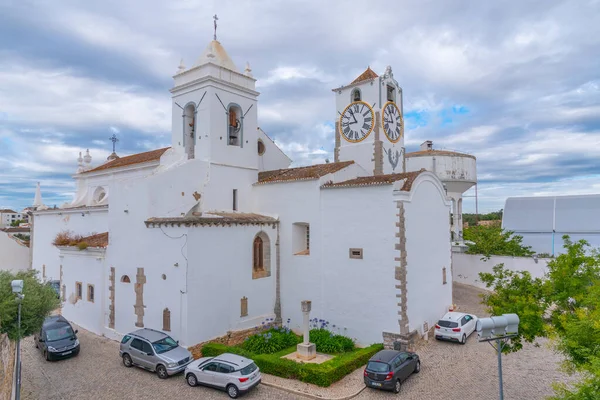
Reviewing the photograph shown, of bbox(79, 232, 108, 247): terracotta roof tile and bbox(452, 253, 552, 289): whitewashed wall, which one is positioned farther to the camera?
bbox(452, 253, 552, 289): whitewashed wall

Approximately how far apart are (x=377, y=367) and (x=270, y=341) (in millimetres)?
6082

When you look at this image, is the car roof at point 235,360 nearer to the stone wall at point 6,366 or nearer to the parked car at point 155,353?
the parked car at point 155,353

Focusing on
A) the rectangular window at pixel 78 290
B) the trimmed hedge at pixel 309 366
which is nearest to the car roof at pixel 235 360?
the trimmed hedge at pixel 309 366

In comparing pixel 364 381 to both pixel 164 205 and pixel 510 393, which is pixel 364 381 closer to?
pixel 510 393

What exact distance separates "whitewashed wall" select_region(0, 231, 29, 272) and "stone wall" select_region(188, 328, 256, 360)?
24.7 m

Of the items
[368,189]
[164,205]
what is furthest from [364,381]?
[164,205]

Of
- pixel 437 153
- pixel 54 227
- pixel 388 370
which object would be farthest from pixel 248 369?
pixel 437 153

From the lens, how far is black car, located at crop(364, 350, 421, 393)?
44.7ft

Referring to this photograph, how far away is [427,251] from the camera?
2020cm

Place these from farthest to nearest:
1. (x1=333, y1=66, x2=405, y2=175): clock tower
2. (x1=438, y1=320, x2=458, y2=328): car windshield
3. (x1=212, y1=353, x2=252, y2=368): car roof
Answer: (x1=333, y1=66, x2=405, y2=175): clock tower < (x1=438, y1=320, x2=458, y2=328): car windshield < (x1=212, y1=353, x2=252, y2=368): car roof

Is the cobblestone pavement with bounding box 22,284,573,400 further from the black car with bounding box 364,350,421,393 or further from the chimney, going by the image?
the chimney

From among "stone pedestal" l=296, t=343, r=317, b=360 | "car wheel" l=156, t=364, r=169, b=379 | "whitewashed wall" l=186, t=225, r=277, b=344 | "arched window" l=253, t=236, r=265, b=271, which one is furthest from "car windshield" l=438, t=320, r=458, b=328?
"car wheel" l=156, t=364, r=169, b=379

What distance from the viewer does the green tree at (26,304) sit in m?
12.1

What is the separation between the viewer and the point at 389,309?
17922 millimetres
